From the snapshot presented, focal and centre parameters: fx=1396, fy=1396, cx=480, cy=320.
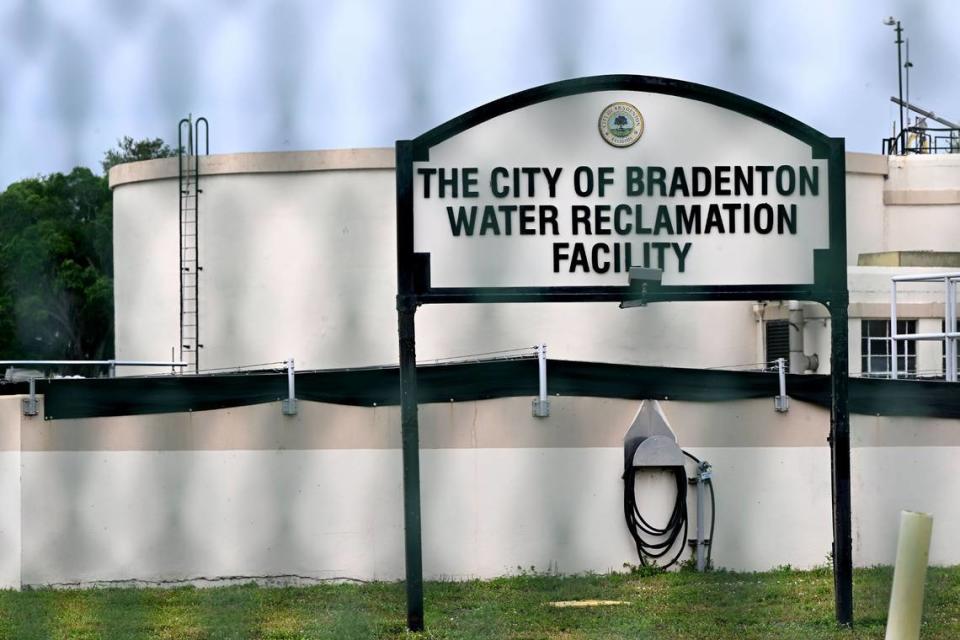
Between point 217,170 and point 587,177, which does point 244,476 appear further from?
point 217,170

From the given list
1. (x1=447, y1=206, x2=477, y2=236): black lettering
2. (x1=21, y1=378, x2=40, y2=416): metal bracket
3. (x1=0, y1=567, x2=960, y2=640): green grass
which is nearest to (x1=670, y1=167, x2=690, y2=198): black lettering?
(x1=447, y1=206, x2=477, y2=236): black lettering

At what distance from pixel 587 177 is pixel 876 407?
2.79 metres

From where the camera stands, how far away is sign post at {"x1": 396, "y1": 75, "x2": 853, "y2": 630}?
7.59 feet

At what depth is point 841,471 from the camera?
3006 mm

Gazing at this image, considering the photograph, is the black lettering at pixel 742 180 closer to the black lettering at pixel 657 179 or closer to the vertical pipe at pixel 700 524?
the black lettering at pixel 657 179

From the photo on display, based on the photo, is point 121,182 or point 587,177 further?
point 587,177

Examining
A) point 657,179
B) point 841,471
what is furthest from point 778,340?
point 657,179

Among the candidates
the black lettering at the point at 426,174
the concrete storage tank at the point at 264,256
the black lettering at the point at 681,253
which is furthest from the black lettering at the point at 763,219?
the concrete storage tank at the point at 264,256

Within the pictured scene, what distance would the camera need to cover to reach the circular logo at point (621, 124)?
1.83 m

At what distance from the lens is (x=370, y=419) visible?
193 inches

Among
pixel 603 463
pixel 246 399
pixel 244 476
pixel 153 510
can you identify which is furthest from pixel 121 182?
pixel 603 463

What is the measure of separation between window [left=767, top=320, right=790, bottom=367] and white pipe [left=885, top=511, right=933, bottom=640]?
594 centimetres

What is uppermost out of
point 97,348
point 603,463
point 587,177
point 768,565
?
point 587,177

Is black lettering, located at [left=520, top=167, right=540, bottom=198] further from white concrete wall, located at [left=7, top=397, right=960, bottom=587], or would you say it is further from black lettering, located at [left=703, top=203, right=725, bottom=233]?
white concrete wall, located at [left=7, top=397, right=960, bottom=587]
